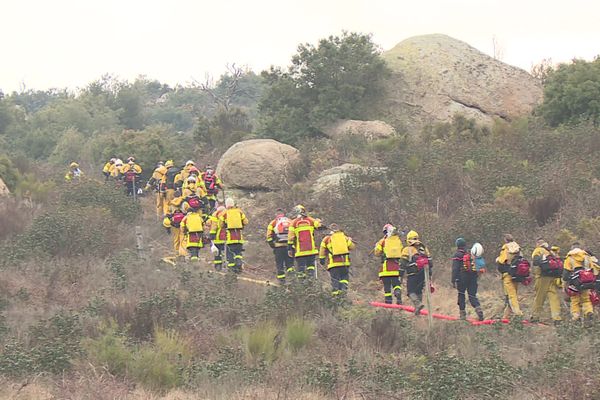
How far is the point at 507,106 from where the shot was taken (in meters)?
32.8

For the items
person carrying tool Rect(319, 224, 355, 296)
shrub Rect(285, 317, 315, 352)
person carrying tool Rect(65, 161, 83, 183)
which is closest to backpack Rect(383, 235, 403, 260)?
person carrying tool Rect(319, 224, 355, 296)

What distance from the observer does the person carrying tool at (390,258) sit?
1644cm

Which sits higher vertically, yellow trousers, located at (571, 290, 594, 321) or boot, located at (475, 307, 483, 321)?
yellow trousers, located at (571, 290, 594, 321)

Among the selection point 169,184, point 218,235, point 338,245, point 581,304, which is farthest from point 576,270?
point 169,184

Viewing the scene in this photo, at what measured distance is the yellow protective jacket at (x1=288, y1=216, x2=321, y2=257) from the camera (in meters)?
17.2

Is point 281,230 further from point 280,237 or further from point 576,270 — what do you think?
point 576,270

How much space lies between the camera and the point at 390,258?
54.2 ft

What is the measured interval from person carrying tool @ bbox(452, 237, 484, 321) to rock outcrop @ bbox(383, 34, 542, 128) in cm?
1685

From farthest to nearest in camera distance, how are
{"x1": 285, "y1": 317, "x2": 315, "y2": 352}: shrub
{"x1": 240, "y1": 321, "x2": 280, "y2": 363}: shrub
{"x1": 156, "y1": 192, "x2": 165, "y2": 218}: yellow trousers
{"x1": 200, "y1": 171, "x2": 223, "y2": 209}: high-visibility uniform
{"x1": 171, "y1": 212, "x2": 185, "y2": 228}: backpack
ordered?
{"x1": 156, "y1": 192, "x2": 165, "y2": 218}: yellow trousers, {"x1": 200, "y1": 171, "x2": 223, "y2": 209}: high-visibility uniform, {"x1": 171, "y1": 212, "x2": 185, "y2": 228}: backpack, {"x1": 285, "y1": 317, "x2": 315, "y2": 352}: shrub, {"x1": 240, "y1": 321, "x2": 280, "y2": 363}: shrub

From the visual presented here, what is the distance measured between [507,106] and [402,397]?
24.9 metres

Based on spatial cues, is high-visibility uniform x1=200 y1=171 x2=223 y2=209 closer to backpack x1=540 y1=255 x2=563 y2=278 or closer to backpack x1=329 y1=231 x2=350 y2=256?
backpack x1=329 y1=231 x2=350 y2=256

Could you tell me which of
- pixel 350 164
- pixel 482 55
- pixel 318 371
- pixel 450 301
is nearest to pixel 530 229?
pixel 450 301

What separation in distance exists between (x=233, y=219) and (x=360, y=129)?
12437mm

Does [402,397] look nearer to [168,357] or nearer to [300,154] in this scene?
[168,357]
